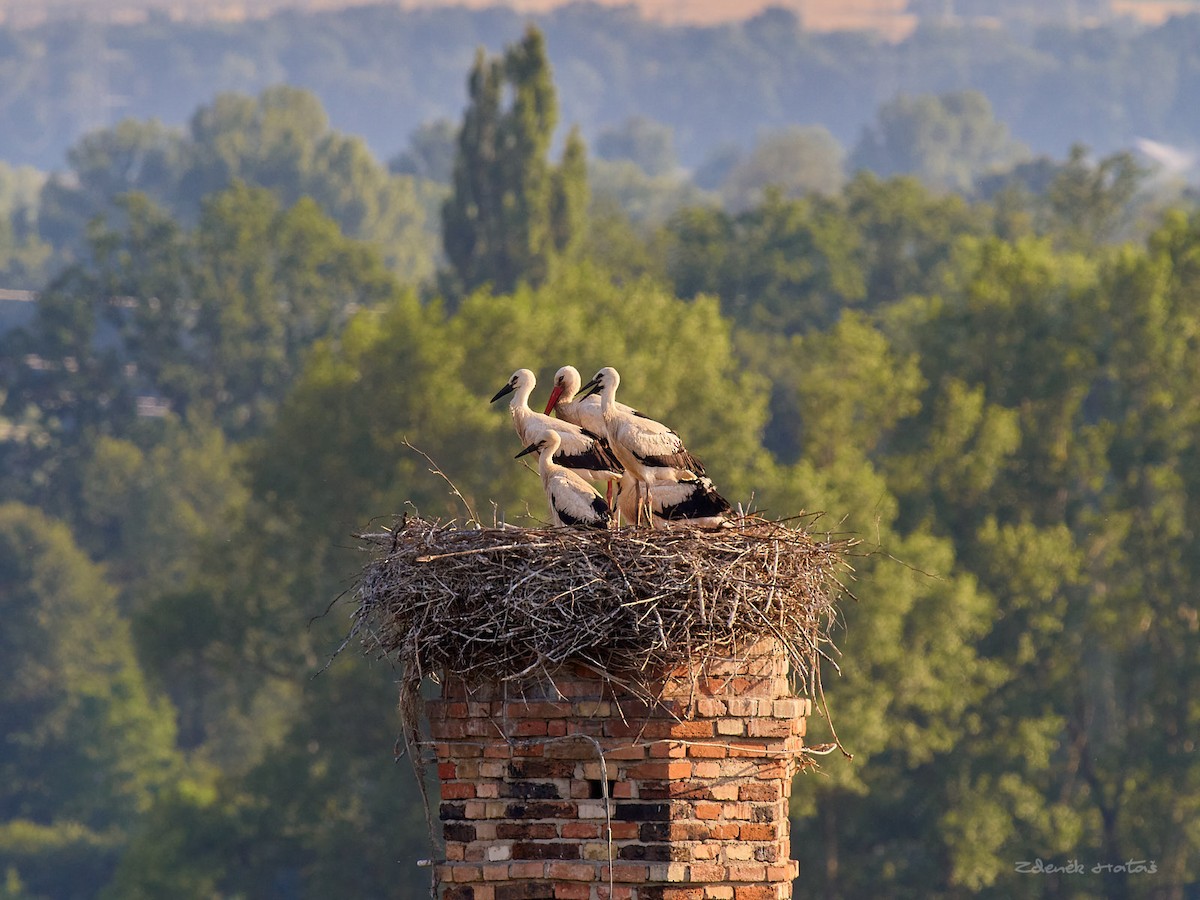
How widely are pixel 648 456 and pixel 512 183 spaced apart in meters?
52.0

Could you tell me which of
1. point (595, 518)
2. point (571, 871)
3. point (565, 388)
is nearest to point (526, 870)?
point (571, 871)

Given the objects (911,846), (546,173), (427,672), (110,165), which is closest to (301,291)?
(546,173)

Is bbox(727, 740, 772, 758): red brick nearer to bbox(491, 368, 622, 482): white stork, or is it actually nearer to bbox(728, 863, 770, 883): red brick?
bbox(728, 863, 770, 883): red brick

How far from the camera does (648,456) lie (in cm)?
1197

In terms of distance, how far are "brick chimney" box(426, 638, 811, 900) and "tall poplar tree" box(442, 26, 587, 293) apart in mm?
52641

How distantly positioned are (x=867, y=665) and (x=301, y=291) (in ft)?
135

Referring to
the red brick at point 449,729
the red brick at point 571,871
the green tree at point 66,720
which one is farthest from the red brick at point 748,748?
the green tree at point 66,720

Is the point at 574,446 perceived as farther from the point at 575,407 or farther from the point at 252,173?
the point at 252,173

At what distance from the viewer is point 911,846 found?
4041 centimetres

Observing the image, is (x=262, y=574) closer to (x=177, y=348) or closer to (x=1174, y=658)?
(x=1174, y=658)

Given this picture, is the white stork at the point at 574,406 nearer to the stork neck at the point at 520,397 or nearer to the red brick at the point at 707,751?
the stork neck at the point at 520,397

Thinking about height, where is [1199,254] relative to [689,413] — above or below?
above

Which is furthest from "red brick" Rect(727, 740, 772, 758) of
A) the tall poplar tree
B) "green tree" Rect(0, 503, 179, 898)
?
the tall poplar tree

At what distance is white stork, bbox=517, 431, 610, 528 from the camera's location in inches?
440
